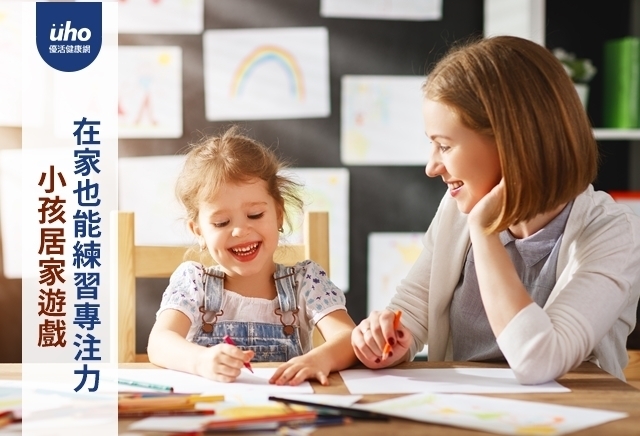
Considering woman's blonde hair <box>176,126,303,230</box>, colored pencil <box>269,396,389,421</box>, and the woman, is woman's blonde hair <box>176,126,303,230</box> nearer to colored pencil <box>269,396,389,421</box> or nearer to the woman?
the woman

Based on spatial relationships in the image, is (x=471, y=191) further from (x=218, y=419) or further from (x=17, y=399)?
(x=17, y=399)

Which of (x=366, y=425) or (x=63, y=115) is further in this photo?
(x=63, y=115)

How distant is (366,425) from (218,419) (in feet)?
0.55

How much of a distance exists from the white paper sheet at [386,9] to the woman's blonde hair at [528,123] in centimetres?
168

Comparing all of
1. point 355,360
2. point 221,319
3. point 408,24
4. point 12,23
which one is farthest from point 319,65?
point 355,360

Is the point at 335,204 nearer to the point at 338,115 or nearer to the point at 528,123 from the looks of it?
the point at 338,115

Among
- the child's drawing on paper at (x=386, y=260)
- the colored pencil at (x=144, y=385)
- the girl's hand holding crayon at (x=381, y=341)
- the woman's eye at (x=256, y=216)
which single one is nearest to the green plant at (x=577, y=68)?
the child's drawing on paper at (x=386, y=260)

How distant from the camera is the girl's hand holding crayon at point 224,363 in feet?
3.80

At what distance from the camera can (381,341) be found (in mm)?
1264

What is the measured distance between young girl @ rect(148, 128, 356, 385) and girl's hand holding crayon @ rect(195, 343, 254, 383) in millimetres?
255

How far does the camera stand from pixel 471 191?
1313mm

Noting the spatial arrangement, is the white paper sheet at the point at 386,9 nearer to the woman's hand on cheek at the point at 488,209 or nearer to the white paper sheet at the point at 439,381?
the woman's hand on cheek at the point at 488,209

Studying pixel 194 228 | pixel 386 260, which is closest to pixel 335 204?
pixel 386 260

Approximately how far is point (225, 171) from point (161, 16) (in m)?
1.41
